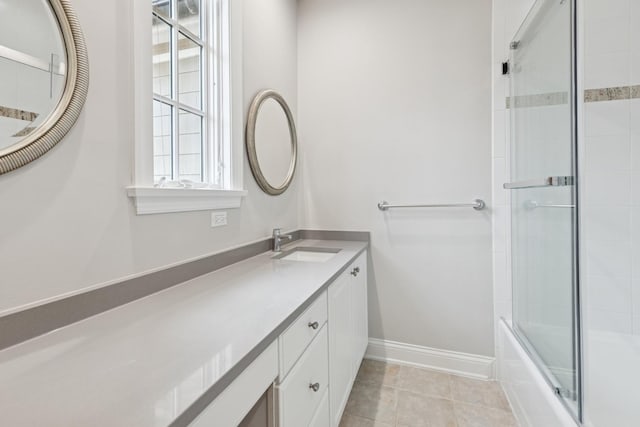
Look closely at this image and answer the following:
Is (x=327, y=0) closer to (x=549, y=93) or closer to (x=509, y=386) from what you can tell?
(x=549, y=93)

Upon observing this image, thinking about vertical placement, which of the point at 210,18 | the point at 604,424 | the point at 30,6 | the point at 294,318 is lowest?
the point at 604,424

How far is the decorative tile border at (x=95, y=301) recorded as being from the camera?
78 cm

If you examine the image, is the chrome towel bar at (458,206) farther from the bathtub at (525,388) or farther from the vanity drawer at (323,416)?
the vanity drawer at (323,416)

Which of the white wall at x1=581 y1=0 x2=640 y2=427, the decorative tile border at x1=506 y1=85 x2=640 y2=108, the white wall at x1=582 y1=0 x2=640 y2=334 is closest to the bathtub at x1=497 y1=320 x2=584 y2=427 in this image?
the white wall at x1=581 y1=0 x2=640 y2=427

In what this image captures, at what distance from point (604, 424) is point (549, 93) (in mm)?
1448

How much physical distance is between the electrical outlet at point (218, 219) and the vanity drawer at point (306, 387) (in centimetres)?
71

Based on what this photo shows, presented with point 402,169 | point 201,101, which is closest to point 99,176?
point 201,101

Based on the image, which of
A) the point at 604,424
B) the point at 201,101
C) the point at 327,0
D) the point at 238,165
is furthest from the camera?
the point at 327,0

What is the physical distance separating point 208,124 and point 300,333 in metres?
1.15

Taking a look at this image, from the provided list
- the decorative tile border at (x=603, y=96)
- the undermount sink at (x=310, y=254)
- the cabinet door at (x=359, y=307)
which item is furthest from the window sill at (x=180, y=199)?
the decorative tile border at (x=603, y=96)

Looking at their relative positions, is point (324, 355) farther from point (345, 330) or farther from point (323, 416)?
point (345, 330)

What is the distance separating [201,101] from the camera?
1.59 meters

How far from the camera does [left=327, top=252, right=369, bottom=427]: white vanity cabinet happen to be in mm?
1419

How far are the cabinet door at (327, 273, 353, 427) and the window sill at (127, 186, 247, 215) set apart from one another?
0.68 meters
